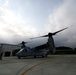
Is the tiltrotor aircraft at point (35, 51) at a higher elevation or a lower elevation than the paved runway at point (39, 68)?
higher

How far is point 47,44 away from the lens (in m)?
29.9

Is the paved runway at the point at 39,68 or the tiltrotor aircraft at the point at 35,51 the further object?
the tiltrotor aircraft at the point at 35,51

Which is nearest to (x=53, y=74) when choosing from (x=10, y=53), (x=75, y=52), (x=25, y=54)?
(x=25, y=54)

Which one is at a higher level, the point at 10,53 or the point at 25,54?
the point at 10,53

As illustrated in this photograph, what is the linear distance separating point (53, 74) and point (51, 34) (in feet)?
64.4

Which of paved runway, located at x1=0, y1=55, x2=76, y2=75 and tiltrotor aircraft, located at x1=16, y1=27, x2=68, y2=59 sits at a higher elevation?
tiltrotor aircraft, located at x1=16, y1=27, x2=68, y2=59

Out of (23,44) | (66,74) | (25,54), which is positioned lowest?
(66,74)

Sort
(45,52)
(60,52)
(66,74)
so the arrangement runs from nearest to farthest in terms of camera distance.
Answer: (66,74) → (45,52) → (60,52)

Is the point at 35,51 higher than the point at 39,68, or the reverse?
the point at 35,51

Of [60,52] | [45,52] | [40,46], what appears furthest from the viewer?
[60,52]

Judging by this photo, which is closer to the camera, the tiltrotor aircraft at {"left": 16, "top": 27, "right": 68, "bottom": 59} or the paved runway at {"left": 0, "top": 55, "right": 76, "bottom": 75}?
the paved runway at {"left": 0, "top": 55, "right": 76, "bottom": 75}

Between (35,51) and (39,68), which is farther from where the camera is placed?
(35,51)

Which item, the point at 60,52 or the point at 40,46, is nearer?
the point at 40,46

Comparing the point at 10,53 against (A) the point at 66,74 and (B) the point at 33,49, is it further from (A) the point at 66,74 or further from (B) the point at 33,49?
(A) the point at 66,74
